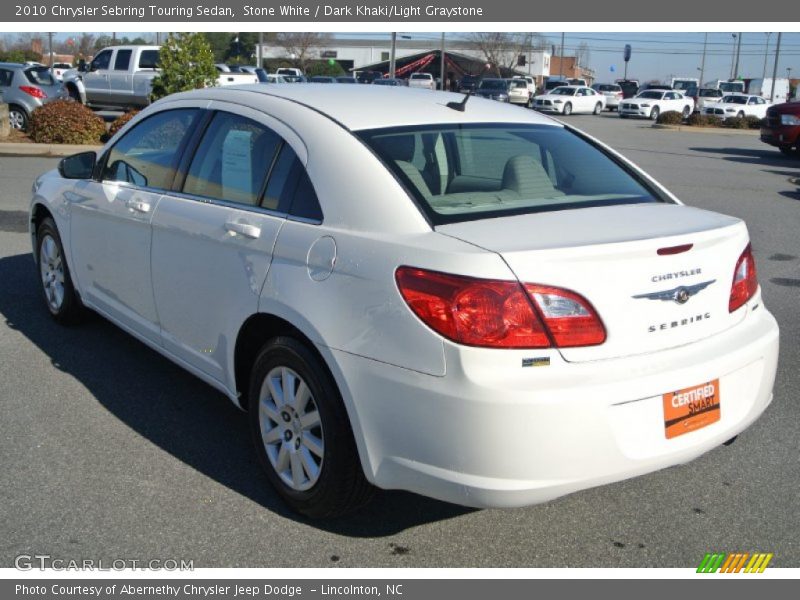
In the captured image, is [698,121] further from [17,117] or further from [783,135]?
[17,117]

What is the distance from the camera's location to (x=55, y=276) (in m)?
6.07

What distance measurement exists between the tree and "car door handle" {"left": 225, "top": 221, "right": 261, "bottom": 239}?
15568 millimetres

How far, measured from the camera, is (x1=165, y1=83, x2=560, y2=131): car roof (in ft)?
12.8

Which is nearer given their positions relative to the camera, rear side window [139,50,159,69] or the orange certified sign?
the orange certified sign

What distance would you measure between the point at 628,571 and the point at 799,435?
1.76 m

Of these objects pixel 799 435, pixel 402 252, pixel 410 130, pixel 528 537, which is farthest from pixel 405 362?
pixel 799 435

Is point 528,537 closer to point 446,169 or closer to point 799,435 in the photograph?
point 446,169

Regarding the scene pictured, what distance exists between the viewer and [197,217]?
415cm

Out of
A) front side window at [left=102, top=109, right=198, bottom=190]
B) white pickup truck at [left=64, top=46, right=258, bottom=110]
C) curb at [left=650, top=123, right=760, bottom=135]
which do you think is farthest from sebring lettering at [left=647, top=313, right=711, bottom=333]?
curb at [left=650, top=123, right=760, bottom=135]

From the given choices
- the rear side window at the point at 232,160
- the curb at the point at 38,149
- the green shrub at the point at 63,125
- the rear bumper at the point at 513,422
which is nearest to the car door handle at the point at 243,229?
the rear side window at the point at 232,160

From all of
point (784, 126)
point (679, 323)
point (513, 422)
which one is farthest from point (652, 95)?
point (513, 422)

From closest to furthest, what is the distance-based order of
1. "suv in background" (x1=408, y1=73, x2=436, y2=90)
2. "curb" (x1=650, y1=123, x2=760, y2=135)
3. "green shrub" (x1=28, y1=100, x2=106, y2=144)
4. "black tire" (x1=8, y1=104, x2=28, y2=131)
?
"green shrub" (x1=28, y1=100, x2=106, y2=144) < "black tire" (x1=8, y1=104, x2=28, y2=131) < "curb" (x1=650, y1=123, x2=760, y2=135) < "suv in background" (x1=408, y1=73, x2=436, y2=90)

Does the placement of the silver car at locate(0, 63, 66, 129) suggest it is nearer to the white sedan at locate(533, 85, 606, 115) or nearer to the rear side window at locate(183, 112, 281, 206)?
the rear side window at locate(183, 112, 281, 206)

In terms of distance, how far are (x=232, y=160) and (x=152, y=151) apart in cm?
98
